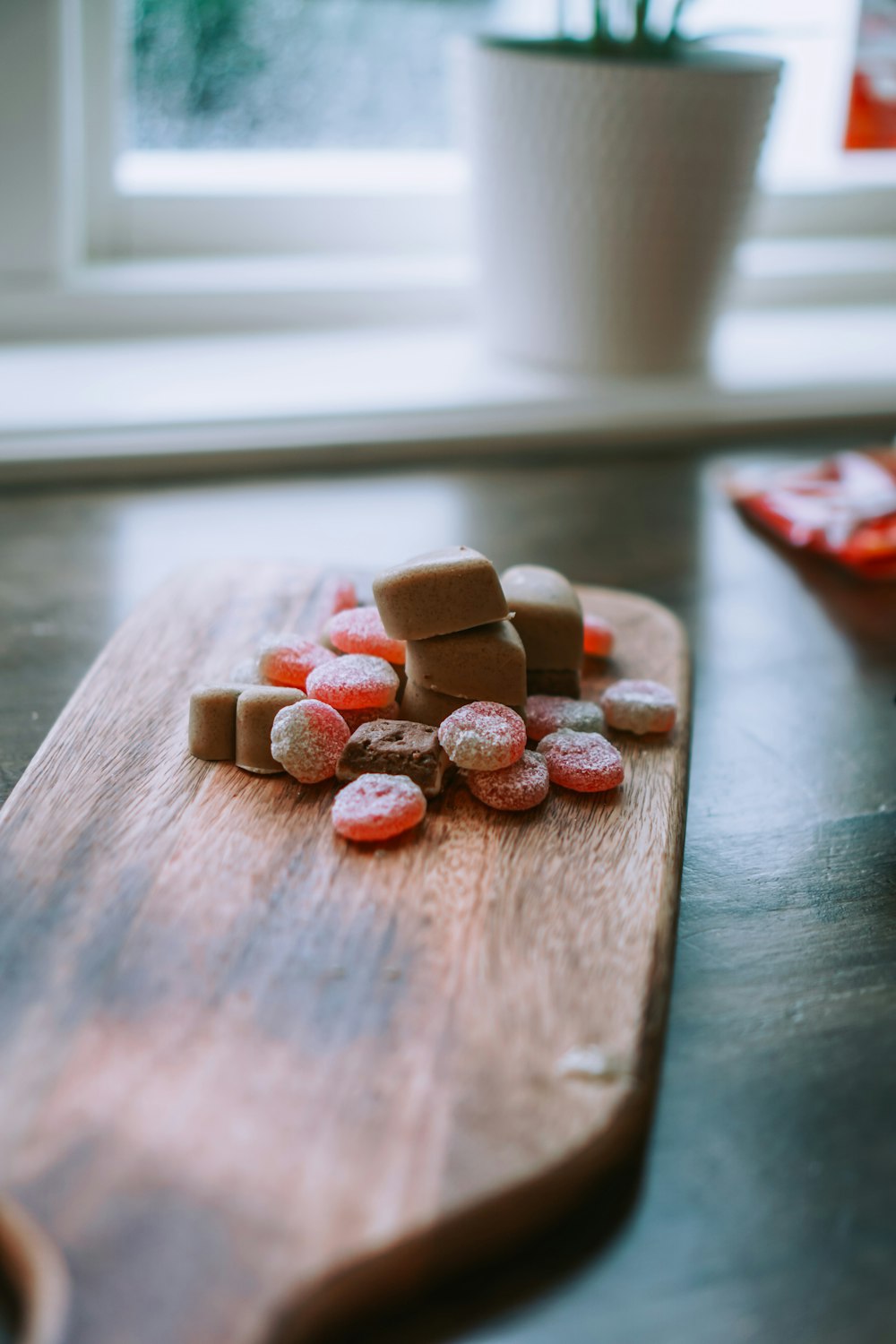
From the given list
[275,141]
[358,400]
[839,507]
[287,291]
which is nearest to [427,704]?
[839,507]

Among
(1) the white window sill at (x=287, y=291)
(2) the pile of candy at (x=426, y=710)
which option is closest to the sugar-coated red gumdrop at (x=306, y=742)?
(2) the pile of candy at (x=426, y=710)

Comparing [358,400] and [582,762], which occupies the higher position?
[358,400]

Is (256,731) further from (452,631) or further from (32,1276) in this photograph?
(32,1276)

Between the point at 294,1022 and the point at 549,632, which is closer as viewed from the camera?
the point at 294,1022

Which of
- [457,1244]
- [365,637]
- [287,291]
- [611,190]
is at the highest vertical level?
[611,190]

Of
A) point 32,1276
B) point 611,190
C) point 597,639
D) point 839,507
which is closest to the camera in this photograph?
point 32,1276

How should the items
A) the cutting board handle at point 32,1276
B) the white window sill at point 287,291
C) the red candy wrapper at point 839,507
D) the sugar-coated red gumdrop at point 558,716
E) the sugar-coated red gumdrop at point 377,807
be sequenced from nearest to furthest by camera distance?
the cutting board handle at point 32,1276 → the sugar-coated red gumdrop at point 377,807 → the sugar-coated red gumdrop at point 558,716 → the red candy wrapper at point 839,507 → the white window sill at point 287,291

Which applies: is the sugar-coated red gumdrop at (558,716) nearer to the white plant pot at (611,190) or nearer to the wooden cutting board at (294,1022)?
the wooden cutting board at (294,1022)
